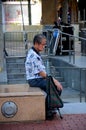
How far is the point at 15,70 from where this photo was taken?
15211 millimetres

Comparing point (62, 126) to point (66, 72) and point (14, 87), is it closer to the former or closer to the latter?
point (14, 87)

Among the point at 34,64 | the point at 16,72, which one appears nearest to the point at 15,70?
the point at 16,72

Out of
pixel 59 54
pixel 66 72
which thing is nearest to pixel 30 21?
pixel 59 54

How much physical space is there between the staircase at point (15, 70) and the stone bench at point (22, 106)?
6.27m

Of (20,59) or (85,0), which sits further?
(85,0)

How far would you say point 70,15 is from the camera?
1288 inches

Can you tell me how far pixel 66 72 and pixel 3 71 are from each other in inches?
85.4

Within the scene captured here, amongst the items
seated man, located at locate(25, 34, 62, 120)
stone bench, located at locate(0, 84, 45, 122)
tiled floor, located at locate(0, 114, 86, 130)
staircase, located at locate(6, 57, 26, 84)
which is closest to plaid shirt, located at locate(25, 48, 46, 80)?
seated man, located at locate(25, 34, 62, 120)

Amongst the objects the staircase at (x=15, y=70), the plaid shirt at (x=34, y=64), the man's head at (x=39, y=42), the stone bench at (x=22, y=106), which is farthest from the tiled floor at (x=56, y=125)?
the staircase at (x=15, y=70)

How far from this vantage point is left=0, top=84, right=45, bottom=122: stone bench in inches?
281

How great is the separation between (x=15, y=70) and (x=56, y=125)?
832 cm

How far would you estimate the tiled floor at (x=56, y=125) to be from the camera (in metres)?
6.85

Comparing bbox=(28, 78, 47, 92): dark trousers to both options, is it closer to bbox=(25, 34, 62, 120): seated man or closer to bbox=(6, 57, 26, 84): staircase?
bbox=(25, 34, 62, 120): seated man

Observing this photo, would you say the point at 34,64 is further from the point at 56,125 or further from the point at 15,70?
the point at 15,70
